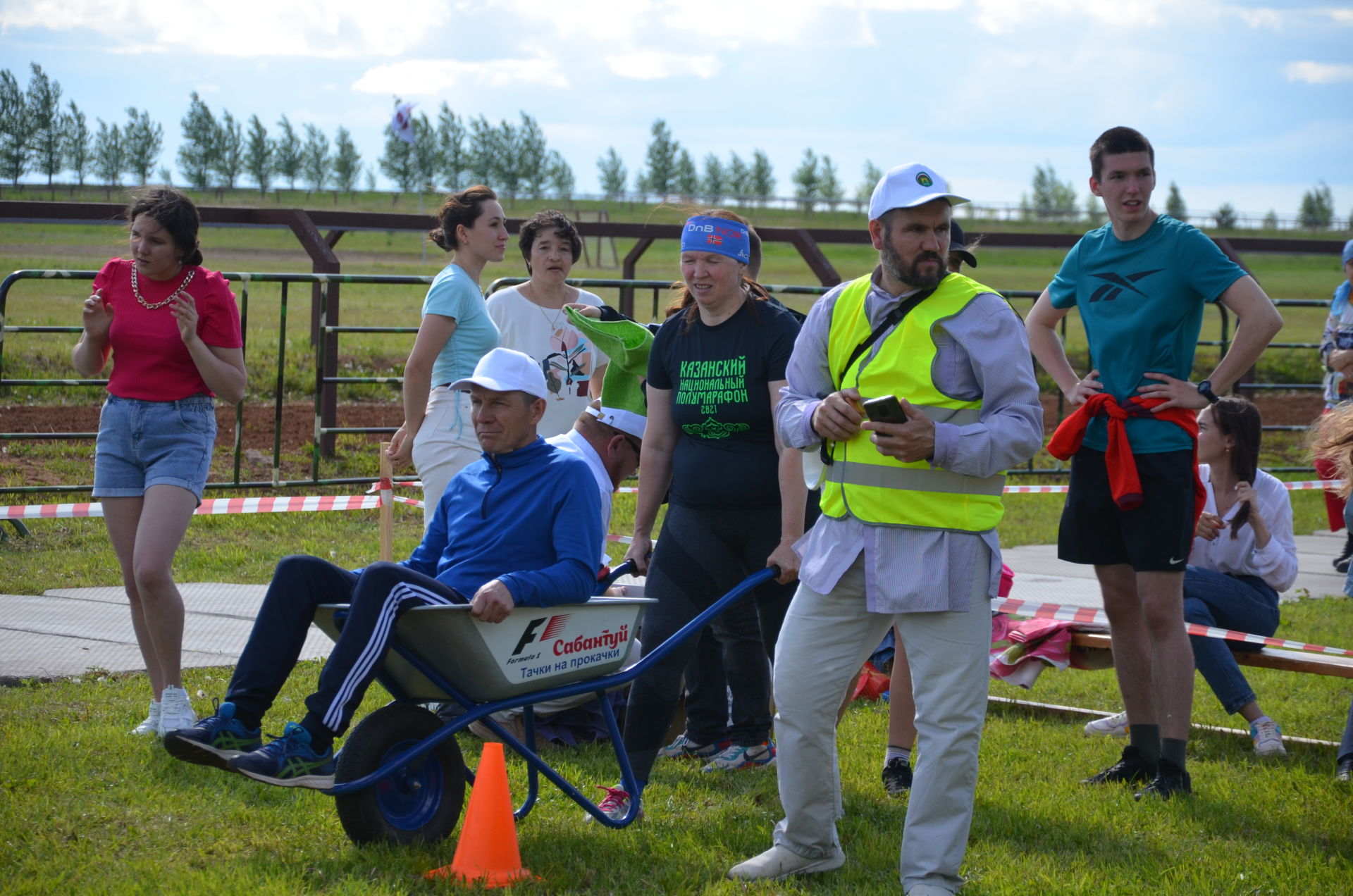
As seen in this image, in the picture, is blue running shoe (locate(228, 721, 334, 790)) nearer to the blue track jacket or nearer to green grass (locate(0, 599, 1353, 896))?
green grass (locate(0, 599, 1353, 896))

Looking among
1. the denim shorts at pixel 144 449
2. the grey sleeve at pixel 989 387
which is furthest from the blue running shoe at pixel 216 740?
the grey sleeve at pixel 989 387

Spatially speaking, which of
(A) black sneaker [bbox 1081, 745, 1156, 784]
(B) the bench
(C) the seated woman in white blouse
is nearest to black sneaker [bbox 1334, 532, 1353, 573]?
(C) the seated woman in white blouse

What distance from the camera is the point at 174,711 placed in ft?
15.9

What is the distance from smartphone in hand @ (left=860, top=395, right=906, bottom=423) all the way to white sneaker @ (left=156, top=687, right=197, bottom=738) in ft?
9.86

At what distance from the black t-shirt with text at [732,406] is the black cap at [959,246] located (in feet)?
2.01

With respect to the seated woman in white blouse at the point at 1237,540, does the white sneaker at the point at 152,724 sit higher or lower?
lower

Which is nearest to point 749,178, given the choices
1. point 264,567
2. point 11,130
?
point 11,130

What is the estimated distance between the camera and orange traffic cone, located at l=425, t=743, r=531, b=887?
358cm

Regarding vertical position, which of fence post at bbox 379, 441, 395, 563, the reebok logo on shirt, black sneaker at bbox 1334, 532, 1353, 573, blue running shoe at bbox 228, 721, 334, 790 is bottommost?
black sneaker at bbox 1334, 532, 1353, 573

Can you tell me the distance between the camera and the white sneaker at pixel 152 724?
15.9 feet

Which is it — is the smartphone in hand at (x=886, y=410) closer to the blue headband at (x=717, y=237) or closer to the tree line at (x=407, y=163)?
the blue headband at (x=717, y=237)

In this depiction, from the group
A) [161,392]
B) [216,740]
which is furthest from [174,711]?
[216,740]

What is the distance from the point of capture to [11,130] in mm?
54469

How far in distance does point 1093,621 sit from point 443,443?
10.5 ft
